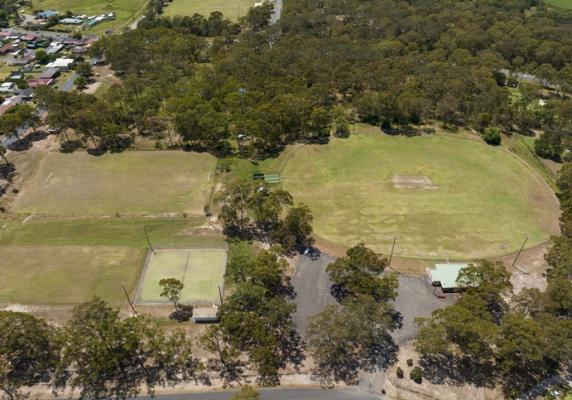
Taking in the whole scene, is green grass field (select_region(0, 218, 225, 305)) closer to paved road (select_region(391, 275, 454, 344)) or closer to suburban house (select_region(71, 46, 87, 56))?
paved road (select_region(391, 275, 454, 344))

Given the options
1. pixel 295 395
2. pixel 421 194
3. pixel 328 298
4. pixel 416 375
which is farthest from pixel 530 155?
pixel 295 395

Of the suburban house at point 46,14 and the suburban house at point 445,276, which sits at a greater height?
the suburban house at point 46,14

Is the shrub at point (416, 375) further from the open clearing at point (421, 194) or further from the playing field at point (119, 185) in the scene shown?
the playing field at point (119, 185)

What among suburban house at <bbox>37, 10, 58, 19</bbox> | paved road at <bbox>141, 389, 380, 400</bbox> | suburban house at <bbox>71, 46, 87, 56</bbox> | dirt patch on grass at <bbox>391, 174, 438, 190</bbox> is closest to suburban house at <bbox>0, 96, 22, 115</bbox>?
suburban house at <bbox>71, 46, 87, 56</bbox>

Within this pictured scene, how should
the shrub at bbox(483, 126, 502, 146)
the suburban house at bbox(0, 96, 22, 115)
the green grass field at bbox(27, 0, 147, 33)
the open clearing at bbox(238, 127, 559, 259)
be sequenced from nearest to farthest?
the open clearing at bbox(238, 127, 559, 259) < the shrub at bbox(483, 126, 502, 146) < the suburban house at bbox(0, 96, 22, 115) < the green grass field at bbox(27, 0, 147, 33)

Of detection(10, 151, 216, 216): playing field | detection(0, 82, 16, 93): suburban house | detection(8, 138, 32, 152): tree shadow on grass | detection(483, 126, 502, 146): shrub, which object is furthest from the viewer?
detection(0, 82, 16, 93): suburban house

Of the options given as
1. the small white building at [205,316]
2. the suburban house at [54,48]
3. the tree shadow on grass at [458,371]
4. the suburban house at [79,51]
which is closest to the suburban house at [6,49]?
the suburban house at [54,48]

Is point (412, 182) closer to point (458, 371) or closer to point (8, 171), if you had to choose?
point (458, 371)
